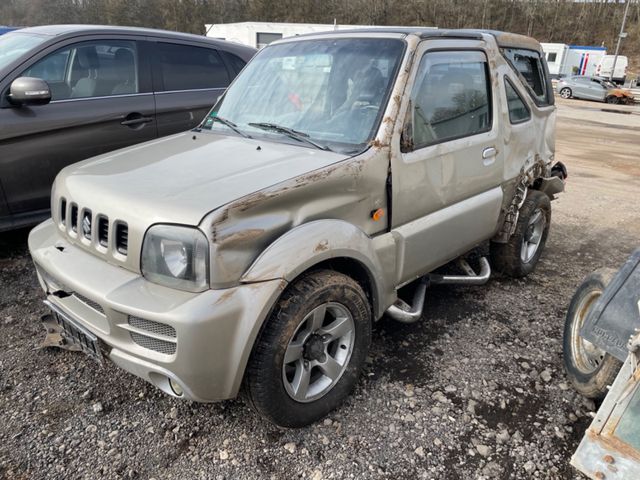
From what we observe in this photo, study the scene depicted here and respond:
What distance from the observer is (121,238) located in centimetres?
219

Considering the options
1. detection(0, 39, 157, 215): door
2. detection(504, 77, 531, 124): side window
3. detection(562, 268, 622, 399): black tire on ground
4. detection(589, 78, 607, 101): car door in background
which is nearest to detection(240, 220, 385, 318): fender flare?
detection(562, 268, 622, 399): black tire on ground

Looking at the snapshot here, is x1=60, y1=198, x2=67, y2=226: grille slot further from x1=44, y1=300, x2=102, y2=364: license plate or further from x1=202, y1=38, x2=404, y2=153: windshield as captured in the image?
x1=202, y1=38, x2=404, y2=153: windshield

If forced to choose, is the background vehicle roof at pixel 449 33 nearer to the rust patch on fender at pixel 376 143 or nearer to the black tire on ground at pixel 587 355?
the rust patch on fender at pixel 376 143

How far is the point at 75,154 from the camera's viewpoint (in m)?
4.14

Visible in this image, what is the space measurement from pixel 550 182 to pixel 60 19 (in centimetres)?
7119

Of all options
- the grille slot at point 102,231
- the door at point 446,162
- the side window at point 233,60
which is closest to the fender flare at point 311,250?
the door at point 446,162

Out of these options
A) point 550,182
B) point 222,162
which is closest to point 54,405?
point 222,162

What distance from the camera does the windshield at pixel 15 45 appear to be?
4.01 m

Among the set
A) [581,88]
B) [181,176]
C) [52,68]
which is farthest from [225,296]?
[581,88]

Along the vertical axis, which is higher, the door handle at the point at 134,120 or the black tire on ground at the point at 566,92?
the door handle at the point at 134,120

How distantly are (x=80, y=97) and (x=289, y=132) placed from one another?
249 centimetres

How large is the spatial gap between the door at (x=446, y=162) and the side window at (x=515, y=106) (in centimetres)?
26

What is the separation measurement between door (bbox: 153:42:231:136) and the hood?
189cm

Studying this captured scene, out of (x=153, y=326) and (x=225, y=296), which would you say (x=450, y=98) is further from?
(x=153, y=326)
